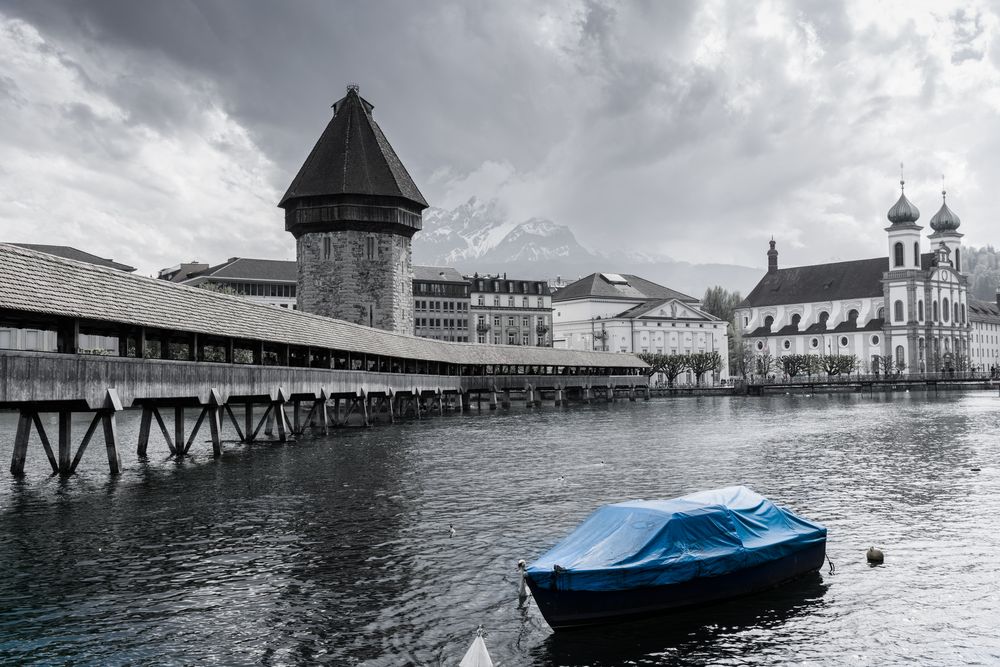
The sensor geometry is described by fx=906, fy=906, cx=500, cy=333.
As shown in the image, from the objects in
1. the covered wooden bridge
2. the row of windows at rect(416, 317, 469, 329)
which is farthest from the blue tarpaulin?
the row of windows at rect(416, 317, 469, 329)

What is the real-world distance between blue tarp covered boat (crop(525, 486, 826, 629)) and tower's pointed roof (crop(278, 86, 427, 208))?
62205 millimetres

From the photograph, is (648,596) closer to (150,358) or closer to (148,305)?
(148,305)

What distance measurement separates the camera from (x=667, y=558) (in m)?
13.4

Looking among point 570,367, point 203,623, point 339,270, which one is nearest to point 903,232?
point 570,367

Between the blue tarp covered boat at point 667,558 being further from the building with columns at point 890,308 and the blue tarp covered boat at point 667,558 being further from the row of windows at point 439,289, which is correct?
the building with columns at point 890,308

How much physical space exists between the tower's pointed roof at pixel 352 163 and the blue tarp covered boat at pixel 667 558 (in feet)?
204

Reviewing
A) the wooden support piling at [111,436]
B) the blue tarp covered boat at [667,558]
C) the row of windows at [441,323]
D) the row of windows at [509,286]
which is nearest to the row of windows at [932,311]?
the row of windows at [509,286]

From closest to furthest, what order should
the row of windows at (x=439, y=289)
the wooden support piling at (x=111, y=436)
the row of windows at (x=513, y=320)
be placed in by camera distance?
the wooden support piling at (x=111, y=436)
the row of windows at (x=439, y=289)
the row of windows at (x=513, y=320)

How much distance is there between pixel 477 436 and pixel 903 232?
395 ft

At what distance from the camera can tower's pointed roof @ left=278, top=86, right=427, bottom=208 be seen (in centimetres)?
7431

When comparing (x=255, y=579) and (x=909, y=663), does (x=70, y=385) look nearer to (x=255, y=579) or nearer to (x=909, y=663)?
(x=255, y=579)

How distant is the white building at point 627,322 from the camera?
13738cm

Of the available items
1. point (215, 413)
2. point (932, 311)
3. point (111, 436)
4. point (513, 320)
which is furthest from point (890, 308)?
point (111, 436)

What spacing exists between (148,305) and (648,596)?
21.6 meters
